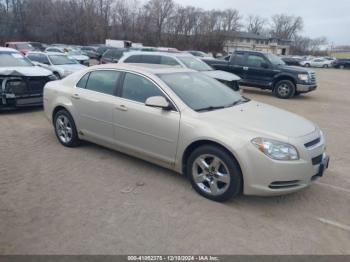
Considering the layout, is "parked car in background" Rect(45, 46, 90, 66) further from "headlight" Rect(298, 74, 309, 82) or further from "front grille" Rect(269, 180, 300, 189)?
"front grille" Rect(269, 180, 300, 189)

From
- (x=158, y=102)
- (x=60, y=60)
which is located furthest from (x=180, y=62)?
(x=158, y=102)

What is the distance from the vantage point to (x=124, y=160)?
5.10 meters

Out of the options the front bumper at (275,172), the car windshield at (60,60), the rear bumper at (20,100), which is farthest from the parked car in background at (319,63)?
the front bumper at (275,172)

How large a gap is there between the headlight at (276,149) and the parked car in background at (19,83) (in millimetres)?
6792

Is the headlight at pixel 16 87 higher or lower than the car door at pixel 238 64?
lower

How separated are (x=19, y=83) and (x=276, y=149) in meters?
7.13

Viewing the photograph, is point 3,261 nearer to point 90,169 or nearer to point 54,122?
point 90,169

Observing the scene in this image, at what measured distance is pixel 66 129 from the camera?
5.63 metres

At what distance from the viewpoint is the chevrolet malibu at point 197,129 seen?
3.53 m

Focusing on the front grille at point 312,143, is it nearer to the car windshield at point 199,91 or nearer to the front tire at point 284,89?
the car windshield at point 199,91

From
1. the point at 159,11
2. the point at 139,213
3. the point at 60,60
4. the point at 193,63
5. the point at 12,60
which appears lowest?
the point at 139,213

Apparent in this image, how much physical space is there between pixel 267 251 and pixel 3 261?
241 centimetres

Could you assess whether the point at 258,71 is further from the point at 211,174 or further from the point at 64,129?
the point at 211,174

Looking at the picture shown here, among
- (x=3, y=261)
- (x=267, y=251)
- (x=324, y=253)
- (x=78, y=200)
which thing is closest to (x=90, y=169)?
(x=78, y=200)
